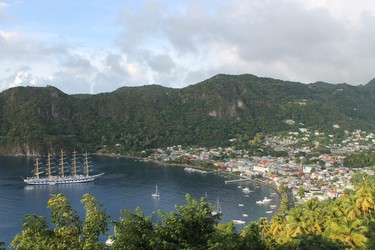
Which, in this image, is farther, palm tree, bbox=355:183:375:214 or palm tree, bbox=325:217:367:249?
palm tree, bbox=355:183:375:214

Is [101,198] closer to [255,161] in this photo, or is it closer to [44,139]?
[255,161]

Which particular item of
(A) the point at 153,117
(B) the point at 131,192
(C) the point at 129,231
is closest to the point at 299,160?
(B) the point at 131,192

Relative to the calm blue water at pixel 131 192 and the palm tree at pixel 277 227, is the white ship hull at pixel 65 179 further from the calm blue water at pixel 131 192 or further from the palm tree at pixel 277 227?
the palm tree at pixel 277 227

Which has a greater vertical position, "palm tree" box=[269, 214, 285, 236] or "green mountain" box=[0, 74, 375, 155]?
"green mountain" box=[0, 74, 375, 155]

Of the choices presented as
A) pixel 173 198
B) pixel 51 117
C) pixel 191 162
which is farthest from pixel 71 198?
pixel 51 117

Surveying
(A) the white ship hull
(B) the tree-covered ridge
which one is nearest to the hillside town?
(A) the white ship hull

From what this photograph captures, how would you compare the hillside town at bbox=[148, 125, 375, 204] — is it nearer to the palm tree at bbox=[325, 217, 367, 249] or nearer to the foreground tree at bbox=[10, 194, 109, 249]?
the palm tree at bbox=[325, 217, 367, 249]
